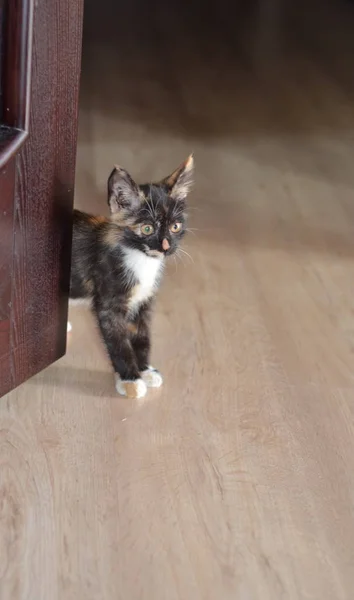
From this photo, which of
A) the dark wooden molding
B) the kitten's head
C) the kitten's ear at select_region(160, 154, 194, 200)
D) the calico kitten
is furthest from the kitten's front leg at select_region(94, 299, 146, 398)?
the dark wooden molding

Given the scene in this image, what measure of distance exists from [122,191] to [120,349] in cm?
32

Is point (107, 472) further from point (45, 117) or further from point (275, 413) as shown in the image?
point (45, 117)

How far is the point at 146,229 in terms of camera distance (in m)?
1.62

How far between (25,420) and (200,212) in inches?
42.1

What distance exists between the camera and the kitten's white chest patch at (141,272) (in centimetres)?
166

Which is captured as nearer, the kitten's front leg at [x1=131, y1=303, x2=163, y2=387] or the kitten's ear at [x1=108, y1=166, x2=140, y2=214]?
the kitten's ear at [x1=108, y1=166, x2=140, y2=214]

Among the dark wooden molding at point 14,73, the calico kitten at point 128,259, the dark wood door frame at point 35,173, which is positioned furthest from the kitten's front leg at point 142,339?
the dark wooden molding at point 14,73

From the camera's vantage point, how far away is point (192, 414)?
166 cm

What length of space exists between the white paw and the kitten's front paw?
0.03 m

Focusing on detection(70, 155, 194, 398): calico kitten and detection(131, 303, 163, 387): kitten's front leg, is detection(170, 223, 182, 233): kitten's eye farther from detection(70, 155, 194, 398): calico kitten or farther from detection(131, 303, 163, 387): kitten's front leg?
detection(131, 303, 163, 387): kitten's front leg

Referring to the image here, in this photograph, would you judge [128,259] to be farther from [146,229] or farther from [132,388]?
[132,388]

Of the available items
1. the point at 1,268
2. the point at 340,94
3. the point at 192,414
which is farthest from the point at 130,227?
the point at 340,94

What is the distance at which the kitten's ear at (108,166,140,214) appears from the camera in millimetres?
1608

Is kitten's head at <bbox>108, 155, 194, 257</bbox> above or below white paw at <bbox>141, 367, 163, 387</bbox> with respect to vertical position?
above
